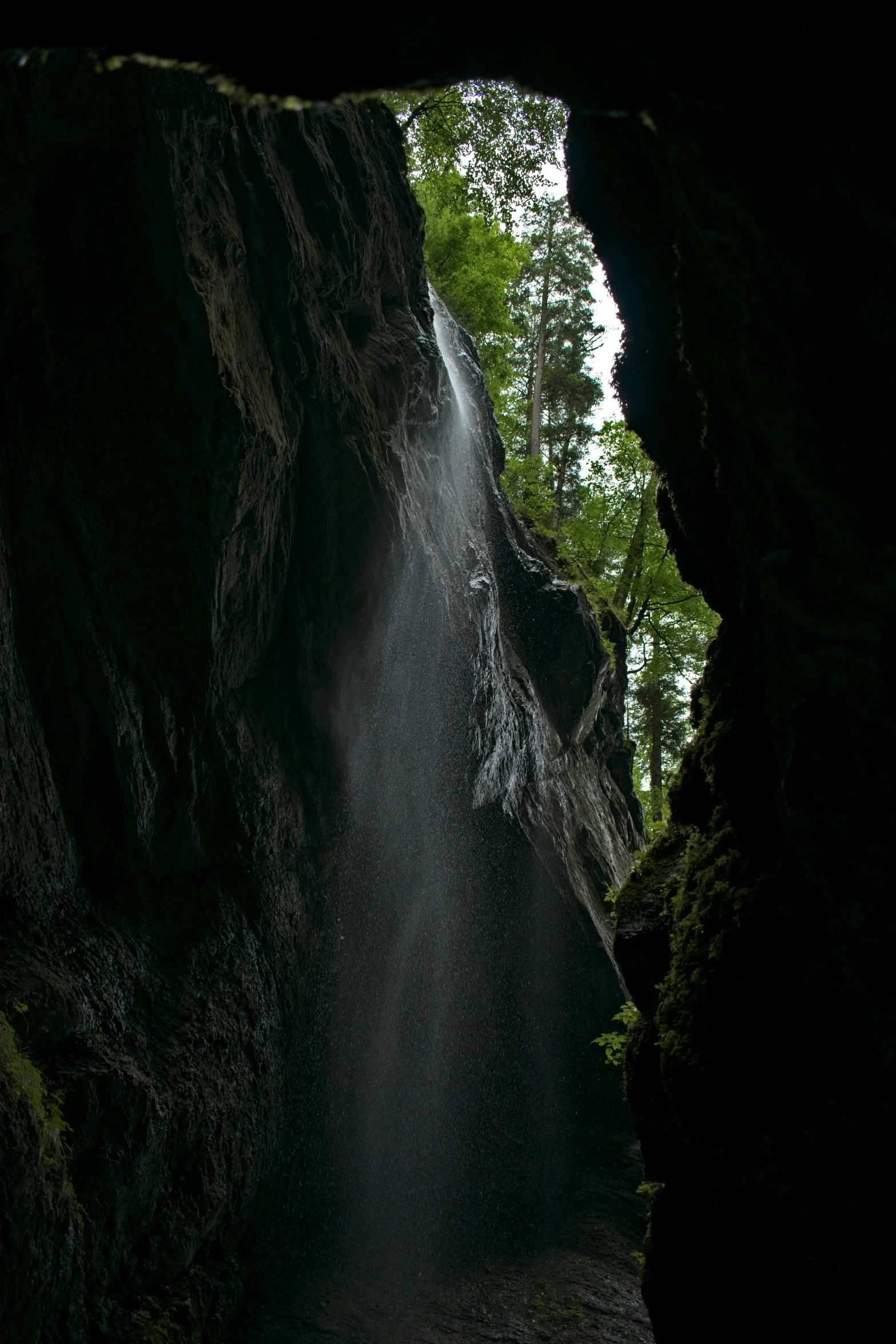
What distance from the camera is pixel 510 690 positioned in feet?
46.3

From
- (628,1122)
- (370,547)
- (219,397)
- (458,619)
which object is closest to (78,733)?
(219,397)

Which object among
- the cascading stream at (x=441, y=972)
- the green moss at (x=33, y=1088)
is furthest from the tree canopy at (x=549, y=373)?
the green moss at (x=33, y=1088)

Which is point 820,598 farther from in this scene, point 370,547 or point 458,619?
point 458,619

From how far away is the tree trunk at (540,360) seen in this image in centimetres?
2445

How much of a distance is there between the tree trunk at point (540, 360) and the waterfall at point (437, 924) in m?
10.5

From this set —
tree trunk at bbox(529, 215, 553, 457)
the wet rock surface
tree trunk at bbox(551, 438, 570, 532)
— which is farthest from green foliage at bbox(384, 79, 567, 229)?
the wet rock surface

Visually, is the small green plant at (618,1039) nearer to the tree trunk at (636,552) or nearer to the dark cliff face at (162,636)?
the dark cliff face at (162,636)

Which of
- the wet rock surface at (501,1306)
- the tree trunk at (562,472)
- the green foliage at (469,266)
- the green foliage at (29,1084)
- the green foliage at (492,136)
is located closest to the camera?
the green foliage at (29,1084)

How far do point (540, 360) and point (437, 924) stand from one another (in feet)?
66.0

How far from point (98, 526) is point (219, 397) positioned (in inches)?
67.2

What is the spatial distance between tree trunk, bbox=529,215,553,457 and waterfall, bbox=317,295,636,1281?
10.5m

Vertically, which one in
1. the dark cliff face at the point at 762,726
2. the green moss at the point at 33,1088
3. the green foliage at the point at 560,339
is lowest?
the green moss at the point at 33,1088

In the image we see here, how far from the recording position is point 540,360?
2692 cm

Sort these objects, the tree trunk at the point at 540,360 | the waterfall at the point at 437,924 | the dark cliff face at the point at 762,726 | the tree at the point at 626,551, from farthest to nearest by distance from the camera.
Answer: the tree trunk at the point at 540,360, the tree at the point at 626,551, the waterfall at the point at 437,924, the dark cliff face at the point at 762,726
